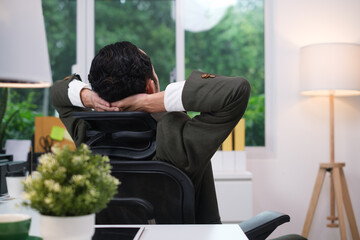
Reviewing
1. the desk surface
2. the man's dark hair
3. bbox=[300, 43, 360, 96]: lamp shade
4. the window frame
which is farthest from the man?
the window frame

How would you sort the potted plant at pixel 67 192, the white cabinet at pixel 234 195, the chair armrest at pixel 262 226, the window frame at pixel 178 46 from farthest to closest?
the window frame at pixel 178 46, the white cabinet at pixel 234 195, the chair armrest at pixel 262 226, the potted plant at pixel 67 192

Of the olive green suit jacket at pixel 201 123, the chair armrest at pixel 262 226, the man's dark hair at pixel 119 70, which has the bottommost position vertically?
the chair armrest at pixel 262 226

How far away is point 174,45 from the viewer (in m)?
3.40

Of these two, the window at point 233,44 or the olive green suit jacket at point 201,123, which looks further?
the window at point 233,44

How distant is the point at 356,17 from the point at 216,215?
105 inches

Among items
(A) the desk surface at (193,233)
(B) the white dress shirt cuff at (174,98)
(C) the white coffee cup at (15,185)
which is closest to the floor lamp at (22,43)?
(C) the white coffee cup at (15,185)

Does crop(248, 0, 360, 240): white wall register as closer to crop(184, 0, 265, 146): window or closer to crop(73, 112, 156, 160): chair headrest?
crop(184, 0, 265, 146): window

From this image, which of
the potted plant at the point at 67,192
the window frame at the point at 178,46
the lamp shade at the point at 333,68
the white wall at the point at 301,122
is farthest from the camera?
the window frame at the point at 178,46

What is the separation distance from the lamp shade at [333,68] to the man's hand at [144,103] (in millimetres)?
1953

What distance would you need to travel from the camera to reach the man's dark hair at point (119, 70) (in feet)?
3.72

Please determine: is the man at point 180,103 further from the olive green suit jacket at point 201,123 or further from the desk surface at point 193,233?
the desk surface at point 193,233

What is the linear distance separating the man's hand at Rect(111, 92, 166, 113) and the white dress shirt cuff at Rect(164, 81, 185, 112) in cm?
3

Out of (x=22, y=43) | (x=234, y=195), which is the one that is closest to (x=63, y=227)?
(x=22, y=43)

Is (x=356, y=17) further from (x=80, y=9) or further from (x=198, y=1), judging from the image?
(x=80, y=9)
